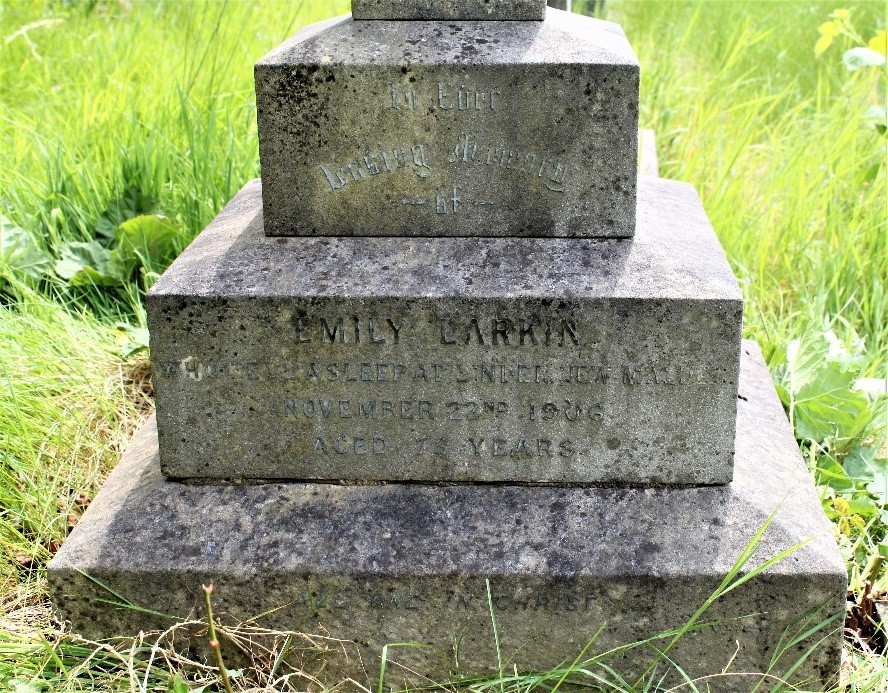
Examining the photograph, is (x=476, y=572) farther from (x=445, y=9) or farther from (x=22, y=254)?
(x=22, y=254)

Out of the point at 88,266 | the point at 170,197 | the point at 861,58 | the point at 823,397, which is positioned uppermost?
the point at 861,58

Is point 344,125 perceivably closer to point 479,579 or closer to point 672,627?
point 479,579

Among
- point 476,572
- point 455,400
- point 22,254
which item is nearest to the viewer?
point 476,572

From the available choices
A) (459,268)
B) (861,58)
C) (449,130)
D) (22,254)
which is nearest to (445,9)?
(449,130)

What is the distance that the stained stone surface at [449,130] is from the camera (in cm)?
193

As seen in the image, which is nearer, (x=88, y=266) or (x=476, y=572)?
(x=476, y=572)

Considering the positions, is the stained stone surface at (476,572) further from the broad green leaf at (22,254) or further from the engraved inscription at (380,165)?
the broad green leaf at (22,254)

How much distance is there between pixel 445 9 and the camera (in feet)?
6.62

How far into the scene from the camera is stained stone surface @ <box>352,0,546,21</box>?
2.01 meters

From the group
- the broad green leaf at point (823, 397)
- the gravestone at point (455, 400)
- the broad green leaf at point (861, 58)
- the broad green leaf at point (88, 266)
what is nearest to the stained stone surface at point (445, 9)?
the gravestone at point (455, 400)

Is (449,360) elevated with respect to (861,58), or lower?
lower

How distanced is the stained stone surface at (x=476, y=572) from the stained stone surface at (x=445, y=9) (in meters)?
0.91

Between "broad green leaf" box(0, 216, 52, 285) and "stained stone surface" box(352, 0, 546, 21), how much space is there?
1.49m

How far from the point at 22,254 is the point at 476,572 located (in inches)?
72.4
